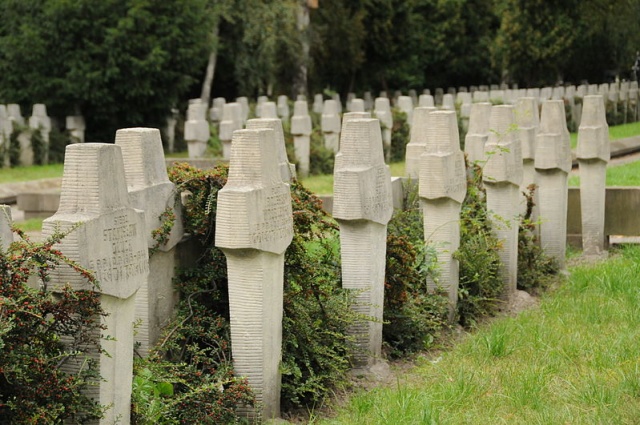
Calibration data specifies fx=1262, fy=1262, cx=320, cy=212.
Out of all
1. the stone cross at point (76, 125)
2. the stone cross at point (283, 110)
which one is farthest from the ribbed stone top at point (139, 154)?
the stone cross at point (76, 125)

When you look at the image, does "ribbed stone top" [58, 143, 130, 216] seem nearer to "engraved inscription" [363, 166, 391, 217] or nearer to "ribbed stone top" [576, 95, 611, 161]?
"engraved inscription" [363, 166, 391, 217]

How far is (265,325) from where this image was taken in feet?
21.9

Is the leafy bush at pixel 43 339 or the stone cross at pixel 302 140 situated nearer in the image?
the leafy bush at pixel 43 339

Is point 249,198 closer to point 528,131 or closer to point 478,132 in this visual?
point 478,132

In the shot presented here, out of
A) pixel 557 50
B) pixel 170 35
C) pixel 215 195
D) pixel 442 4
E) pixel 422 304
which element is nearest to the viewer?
pixel 215 195

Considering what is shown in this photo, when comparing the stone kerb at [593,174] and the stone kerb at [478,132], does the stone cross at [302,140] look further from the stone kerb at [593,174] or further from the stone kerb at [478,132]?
the stone kerb at [478,132]

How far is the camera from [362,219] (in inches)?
309

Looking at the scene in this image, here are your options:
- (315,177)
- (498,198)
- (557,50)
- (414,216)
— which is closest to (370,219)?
(414,216)

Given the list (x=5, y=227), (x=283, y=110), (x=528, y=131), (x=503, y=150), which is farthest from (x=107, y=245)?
(x=283, y=110)

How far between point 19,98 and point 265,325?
24384 millimetres

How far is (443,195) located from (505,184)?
1.50 meters

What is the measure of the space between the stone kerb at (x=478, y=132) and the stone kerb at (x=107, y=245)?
6.02m

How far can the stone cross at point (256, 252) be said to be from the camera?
6484 mm

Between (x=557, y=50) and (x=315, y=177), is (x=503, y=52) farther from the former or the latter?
(x=315, y=177)
